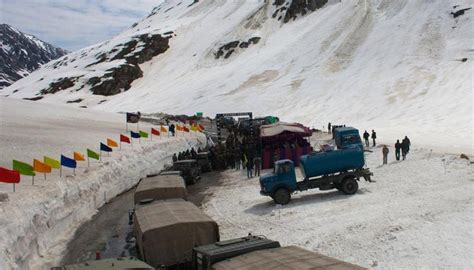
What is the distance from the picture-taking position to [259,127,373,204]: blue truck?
23281 millimetres

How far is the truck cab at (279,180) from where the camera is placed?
76.4 feet

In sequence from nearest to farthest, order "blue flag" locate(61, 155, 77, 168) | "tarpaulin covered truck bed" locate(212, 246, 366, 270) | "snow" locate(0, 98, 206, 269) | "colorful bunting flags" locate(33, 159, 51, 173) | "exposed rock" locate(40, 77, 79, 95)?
"tarpaulin covered truck bed" locate(212, 246, 366, 270)
"snow" locate(0, 98, 206, 269)
"colorful bunting flags" locate(33, 159, 51, 173)
"blue flag" locate(61, 155, 77, 168)
"exposed rock" locate(40, 77, 79, 95)

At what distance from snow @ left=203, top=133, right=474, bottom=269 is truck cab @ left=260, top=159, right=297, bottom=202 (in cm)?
80

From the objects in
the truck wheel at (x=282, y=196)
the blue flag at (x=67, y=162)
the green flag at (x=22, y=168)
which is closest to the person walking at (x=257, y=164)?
the truck wheel at (x=282, y=196)

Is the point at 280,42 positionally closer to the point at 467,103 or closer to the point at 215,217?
the point at 467,103

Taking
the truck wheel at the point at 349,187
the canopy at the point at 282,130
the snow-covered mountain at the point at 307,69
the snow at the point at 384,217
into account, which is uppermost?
the snow-covered mountain at the point at 307,69

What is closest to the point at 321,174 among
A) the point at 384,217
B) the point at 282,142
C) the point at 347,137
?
the point at 384,217

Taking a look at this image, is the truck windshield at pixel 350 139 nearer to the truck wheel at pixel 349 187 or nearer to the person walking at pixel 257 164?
the person walking at pixel 257 164

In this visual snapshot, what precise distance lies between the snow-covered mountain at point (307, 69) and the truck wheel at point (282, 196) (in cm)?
1649

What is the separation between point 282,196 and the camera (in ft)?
76.3

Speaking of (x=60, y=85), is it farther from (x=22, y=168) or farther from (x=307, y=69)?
(x=22, y=168)

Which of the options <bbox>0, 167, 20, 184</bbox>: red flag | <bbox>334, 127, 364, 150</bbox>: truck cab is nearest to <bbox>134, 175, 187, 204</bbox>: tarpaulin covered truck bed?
<bbox>0, 167, 20, 184</bbox>: red flag

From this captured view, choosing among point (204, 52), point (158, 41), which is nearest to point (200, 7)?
point (158, 41)

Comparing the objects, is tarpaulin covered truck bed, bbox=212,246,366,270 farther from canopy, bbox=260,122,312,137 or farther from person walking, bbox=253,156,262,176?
canopy, bbox=260,122,312,137
